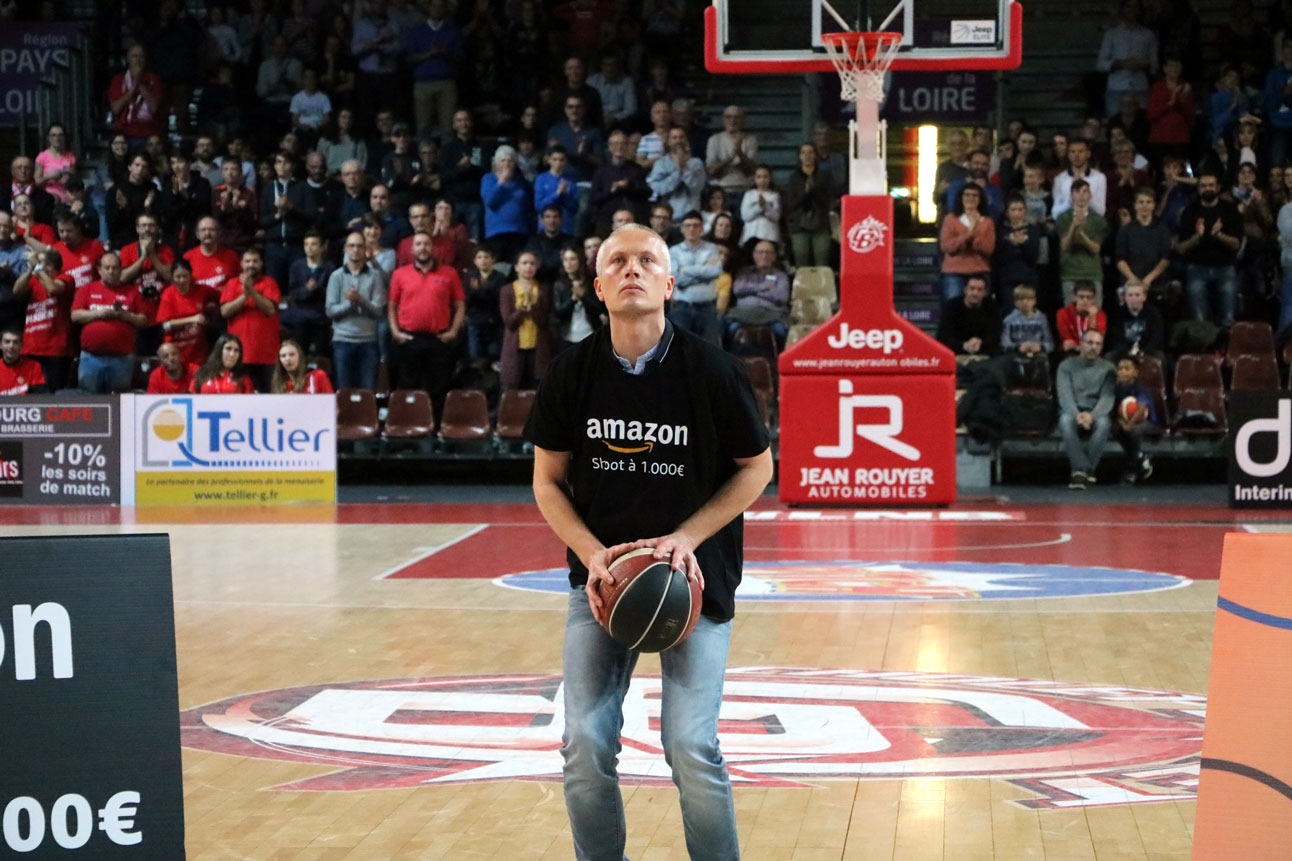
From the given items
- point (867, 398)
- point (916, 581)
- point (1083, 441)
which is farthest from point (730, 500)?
point (1083, 441)

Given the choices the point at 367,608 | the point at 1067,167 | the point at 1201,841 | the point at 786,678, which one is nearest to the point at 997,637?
the point at 786,678

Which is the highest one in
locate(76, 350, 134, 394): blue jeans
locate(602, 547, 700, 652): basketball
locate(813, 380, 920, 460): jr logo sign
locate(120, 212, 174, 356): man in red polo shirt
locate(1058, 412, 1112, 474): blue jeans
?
locate(120, 212, 174, 356): man in red polo shirt

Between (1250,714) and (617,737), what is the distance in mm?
1553

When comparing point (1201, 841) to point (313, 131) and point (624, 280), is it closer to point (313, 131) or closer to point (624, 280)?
point (624, 280)

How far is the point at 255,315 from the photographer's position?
1853cm

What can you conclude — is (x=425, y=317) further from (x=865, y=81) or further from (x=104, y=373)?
(x=865, y=81)

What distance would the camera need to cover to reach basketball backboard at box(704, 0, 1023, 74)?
15.2 metres

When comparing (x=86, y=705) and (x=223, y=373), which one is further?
(x=223, y=373)

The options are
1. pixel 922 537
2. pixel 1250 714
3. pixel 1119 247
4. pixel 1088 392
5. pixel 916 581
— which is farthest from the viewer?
pixel 1119 247

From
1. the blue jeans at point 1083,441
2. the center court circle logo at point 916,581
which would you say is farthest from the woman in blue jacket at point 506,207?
the center court circle logo at point 916,581

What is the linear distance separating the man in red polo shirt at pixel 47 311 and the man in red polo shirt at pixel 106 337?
263 mm

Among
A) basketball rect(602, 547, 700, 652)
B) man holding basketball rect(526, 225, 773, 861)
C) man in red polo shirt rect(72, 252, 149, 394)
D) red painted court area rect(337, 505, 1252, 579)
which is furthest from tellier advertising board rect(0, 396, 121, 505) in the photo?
basketball rect(602, 547, 700, 652)

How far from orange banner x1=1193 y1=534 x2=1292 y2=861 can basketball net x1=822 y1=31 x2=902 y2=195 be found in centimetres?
1117

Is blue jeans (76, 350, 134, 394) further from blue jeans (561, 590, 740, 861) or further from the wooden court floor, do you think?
blue jeans (561, 590, 740, 861)
